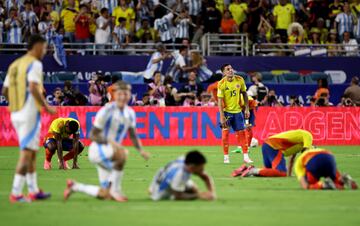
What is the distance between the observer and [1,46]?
118ft

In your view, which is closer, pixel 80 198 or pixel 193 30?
pixel 80 198

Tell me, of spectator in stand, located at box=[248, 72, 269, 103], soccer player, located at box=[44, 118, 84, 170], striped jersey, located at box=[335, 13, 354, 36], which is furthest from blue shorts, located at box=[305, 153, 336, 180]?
striped jersey, located at box=[335, 13, 354, 36]

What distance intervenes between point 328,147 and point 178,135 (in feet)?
15.6

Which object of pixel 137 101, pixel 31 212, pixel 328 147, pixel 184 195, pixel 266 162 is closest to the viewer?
pixel 31 212

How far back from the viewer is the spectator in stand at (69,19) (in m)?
35.7

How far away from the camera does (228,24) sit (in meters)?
36.4

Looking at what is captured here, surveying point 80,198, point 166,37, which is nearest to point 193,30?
point 166,37

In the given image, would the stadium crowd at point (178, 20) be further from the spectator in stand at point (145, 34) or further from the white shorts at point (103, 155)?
the white shorts at point (103, 155)

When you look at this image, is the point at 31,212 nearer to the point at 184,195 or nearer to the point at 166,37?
the point at 184,195

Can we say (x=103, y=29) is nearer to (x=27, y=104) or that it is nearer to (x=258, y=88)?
(x=258, y=88)

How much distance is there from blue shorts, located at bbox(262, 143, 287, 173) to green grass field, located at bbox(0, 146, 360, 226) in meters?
0.30

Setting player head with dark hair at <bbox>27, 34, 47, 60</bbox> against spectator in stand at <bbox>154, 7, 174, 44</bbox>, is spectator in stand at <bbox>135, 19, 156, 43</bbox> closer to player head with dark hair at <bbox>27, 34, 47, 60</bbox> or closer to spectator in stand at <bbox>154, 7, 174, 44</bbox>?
spectator in stand at <bbox>154, 7, 174, 44</bbox>

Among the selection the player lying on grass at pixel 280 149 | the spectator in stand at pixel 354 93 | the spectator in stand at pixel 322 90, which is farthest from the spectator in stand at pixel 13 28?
the player lying on grass at pixel 280 149

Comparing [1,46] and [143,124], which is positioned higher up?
[1,46]
